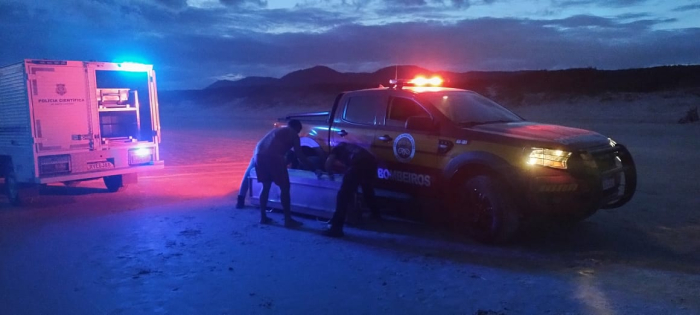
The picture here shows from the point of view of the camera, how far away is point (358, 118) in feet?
29.0

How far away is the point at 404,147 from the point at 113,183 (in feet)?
23.4

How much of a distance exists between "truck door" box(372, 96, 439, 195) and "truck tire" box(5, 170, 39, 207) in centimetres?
689

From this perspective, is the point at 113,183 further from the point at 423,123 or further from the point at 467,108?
the point at 467,108

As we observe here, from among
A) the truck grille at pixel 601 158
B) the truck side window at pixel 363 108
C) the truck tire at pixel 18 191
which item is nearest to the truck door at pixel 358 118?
the truck side window at pixel 363 108

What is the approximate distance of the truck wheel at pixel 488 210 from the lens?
22.8 feet

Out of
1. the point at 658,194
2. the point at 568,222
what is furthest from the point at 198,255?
the point at 658,194

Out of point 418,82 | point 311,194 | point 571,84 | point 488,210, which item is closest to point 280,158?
point 311,194

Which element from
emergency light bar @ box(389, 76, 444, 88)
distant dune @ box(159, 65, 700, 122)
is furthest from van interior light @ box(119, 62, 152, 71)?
emergency light bar @ box(389, 76, 444, 88)

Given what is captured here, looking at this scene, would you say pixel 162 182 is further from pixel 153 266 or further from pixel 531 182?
pixel 531 182

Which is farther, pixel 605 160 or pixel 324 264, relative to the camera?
pixel 605 160

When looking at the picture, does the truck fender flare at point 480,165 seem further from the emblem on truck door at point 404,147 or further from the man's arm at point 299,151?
the man's arm at point 299,151

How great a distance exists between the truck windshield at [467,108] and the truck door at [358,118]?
0.78 metres

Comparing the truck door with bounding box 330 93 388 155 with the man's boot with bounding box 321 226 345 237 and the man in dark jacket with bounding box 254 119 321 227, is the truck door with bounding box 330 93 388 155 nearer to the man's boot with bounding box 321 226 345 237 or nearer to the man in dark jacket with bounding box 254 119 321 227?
the man in dark jacket with bounding box 254 119 321 227

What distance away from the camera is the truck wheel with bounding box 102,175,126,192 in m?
12.1
